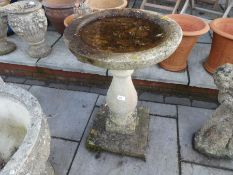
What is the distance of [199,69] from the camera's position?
10.9ft

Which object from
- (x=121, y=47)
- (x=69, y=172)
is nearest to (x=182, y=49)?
(x=121, y=47)

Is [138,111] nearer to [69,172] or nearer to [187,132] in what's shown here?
[187,132]

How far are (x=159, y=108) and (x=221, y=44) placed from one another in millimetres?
1049

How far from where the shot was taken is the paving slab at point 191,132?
2.49 m

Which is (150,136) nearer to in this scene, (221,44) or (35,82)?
(221,44)

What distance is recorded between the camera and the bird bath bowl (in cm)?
178

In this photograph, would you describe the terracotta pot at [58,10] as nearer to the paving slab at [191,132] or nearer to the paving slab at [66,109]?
the paving slab at [66,109]

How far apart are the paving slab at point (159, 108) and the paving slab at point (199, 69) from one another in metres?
0.41

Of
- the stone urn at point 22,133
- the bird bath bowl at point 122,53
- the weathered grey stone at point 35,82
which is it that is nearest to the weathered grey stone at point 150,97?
the bird bath bowl at point 122,53

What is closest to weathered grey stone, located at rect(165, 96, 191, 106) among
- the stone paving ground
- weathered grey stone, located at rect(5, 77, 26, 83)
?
the stone paving ground

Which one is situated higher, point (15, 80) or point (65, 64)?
point (65, 64)

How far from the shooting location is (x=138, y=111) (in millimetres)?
2855

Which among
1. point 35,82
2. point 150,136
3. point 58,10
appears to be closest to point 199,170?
point 150,136

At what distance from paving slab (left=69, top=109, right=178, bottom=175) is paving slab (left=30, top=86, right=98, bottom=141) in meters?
Result: 0.24
